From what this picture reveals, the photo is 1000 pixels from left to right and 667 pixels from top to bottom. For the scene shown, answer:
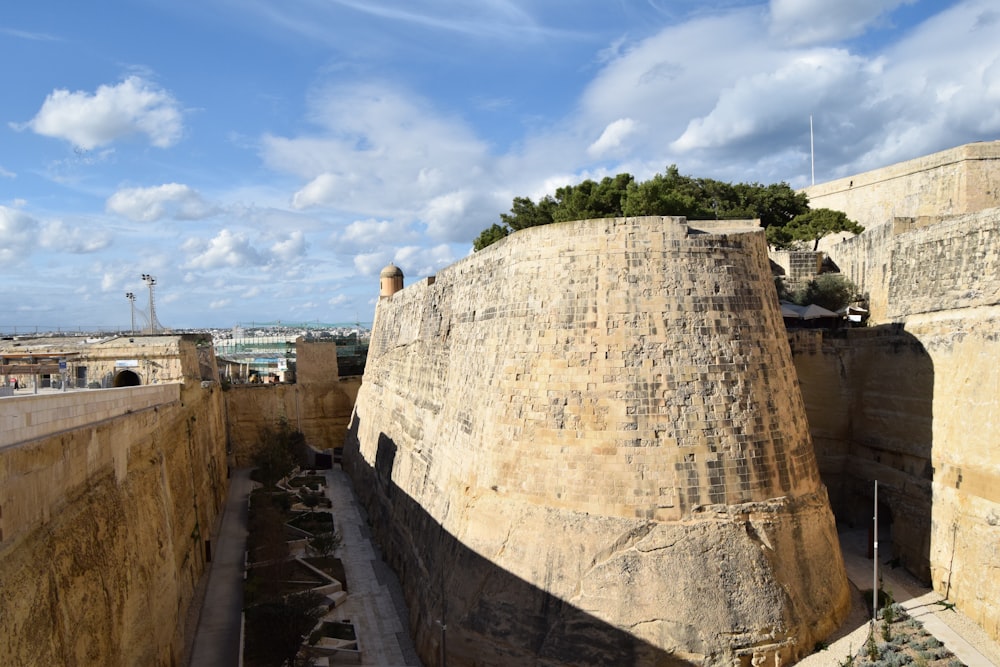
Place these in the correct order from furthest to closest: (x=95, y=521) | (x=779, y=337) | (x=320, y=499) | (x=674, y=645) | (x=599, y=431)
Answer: (x=320, y=499) → (x=779, y=337) → (x=599, y=431) → (x=674, y=645) → (x=95, y=521)

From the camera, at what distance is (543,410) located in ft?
32.3

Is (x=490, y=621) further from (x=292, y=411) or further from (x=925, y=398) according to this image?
(x=292, y=411)

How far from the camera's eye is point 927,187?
2275 cm

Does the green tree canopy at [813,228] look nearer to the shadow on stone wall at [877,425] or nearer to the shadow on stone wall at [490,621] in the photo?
the shadow on stone wall at [877,425]

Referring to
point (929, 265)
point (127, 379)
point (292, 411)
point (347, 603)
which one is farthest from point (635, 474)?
point (292, 411)

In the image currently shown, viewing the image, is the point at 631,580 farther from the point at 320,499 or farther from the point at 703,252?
the point at 320,499

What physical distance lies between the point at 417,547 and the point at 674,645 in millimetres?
5581

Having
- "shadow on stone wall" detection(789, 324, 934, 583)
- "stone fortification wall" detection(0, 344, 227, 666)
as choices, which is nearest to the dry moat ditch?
"stone fortification wall" detection(0, 344, 227, 666)

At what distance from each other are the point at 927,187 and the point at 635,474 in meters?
19.6

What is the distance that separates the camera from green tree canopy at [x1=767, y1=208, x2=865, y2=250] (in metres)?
23.1

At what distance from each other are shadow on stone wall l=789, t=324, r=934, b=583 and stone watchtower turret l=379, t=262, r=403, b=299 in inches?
588

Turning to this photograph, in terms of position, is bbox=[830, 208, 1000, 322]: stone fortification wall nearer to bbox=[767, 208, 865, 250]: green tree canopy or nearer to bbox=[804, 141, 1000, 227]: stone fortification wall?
bbox=[767, 208, 865, 250]: green tree canopy

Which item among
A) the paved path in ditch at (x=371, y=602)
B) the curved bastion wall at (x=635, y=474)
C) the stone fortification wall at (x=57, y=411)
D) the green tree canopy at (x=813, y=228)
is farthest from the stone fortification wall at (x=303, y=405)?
the curved bastion wall at (x=635, y=474)

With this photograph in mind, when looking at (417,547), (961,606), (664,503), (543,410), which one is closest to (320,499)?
(417,547)
